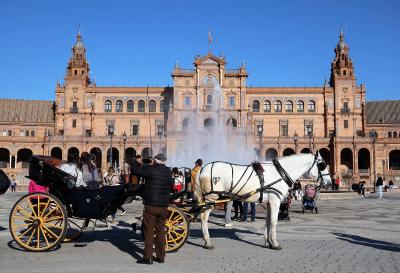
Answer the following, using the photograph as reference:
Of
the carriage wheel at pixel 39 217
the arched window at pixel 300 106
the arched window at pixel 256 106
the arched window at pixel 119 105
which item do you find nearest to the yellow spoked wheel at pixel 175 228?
the carriage wheel at pixel 39 217

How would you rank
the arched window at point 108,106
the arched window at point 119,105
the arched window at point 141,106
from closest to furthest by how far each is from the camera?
the arched window at point 108,106, the arched window at point 119,105, the arched window at point 141,106

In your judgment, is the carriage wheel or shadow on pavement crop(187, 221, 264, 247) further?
shadow on pavement crop(187, 221, 264, 247)

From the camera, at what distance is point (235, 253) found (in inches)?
363

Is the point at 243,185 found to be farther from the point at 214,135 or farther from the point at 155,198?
the point at 214,135

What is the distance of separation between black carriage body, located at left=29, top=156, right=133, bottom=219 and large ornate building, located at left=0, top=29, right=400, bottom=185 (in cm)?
5827

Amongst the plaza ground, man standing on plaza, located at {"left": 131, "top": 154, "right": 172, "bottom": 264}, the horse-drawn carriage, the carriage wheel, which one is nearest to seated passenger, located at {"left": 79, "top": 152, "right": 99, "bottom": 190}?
the plaza ground

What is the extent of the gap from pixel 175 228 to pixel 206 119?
2522 inches

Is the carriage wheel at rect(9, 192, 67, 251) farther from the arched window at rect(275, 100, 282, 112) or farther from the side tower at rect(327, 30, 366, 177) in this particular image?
the arched window at rect(275, 100, 282, 112)

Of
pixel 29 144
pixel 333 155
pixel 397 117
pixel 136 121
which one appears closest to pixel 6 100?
pixel 29 144

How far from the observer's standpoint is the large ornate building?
234 feet

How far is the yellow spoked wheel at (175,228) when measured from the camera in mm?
9266

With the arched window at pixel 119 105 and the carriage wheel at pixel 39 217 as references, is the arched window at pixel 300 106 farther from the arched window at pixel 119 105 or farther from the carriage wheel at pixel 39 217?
the carriage wheel at pixel 39 217

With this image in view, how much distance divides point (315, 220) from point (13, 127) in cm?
7508

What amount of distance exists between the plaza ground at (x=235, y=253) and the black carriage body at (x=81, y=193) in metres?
0.79
